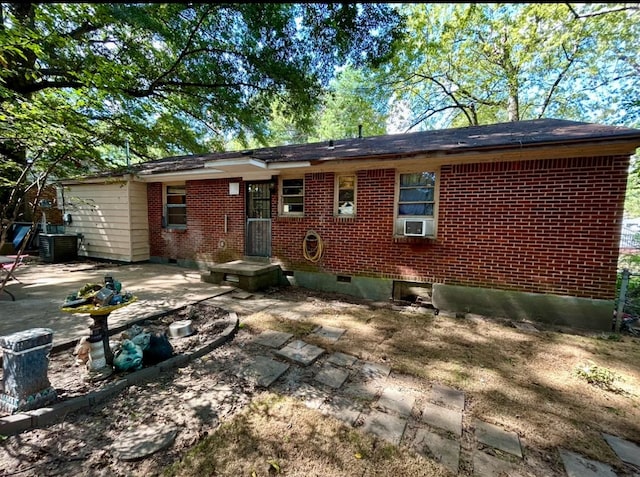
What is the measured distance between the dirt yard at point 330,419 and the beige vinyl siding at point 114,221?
5733 mm

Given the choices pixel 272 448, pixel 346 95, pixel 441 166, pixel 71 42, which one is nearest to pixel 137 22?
pixel 71 42

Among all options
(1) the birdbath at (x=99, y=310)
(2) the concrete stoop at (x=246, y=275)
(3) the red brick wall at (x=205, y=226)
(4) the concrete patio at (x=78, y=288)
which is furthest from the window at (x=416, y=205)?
(1) the birdbath at (x=99, y=310)

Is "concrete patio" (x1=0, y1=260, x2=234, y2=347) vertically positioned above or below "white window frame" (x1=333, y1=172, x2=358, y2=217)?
below

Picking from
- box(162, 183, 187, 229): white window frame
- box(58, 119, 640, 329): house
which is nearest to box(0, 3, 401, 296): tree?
box(58, 119, 640, 329): house

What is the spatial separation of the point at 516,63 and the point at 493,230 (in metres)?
13.2

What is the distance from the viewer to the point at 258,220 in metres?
7.52

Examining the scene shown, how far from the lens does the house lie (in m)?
4.57

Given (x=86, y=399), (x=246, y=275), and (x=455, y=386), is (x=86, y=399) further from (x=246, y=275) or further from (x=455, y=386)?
(x=246, y=275)

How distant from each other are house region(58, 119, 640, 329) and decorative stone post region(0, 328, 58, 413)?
4.03 metres

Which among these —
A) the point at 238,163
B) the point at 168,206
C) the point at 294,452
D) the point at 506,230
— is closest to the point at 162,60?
the point at 168,206

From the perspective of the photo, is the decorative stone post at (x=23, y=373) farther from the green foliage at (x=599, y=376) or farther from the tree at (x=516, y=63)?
the tree at (x=516, y=63)

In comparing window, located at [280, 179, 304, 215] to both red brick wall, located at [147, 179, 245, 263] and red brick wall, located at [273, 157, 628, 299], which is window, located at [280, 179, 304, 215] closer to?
red brick wall, located at [273, 157, 628, 299]

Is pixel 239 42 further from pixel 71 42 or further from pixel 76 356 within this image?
pixel 76 356

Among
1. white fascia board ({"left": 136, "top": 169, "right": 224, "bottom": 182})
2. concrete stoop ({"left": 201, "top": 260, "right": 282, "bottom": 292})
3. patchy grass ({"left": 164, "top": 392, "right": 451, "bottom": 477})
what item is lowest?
patchy grass ({"left": 164, "top": 392, "right": 451, "bottom": 477})
